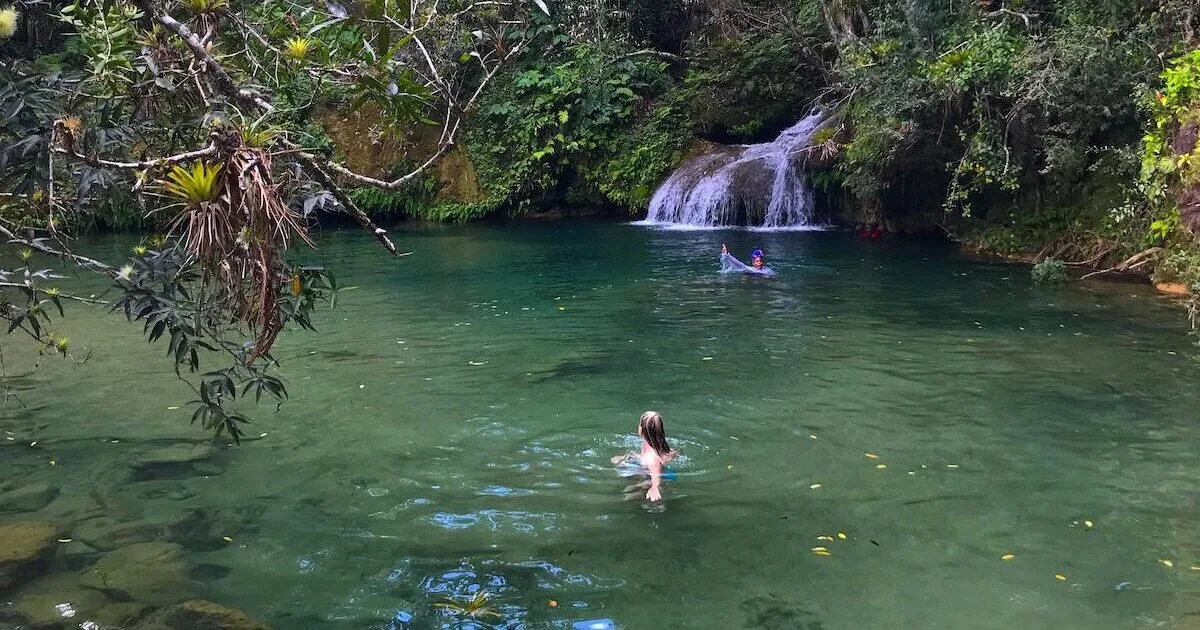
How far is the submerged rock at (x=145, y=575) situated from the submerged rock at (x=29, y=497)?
116 cm

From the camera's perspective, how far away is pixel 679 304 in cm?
1323

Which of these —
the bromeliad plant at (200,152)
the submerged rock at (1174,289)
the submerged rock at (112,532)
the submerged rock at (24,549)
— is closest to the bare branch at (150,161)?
the bromeliad plant at (200,152)

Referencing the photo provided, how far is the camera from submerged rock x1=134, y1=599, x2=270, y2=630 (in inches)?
182

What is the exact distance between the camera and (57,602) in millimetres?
4973

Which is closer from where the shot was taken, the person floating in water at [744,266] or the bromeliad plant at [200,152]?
the bromeliad plant at [200,152]

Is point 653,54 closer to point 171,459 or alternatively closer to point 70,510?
point 171,459

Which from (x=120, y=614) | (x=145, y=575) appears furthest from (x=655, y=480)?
(x=120, y=614)

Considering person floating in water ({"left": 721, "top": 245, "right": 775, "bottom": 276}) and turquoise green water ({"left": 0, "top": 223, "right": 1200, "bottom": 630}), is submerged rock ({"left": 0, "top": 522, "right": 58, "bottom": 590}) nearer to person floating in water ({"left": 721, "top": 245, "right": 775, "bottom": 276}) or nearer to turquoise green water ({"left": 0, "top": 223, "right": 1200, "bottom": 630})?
turquoise green water ({"left": 0, "top": 223, "right": 1200, "bottom": 630})

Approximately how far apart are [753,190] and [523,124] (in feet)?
26.7

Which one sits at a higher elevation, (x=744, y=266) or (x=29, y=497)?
(x=744, y=266)

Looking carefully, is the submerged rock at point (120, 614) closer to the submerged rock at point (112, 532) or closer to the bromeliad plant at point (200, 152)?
the submerged rock at point (112, 532)

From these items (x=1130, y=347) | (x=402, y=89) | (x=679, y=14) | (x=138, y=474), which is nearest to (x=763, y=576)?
(x=402, y=89)

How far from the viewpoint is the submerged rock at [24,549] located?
5227 mm

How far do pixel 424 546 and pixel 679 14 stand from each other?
2433 centimetres
